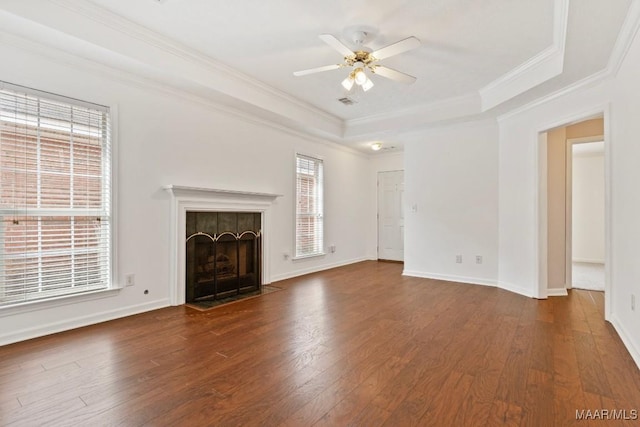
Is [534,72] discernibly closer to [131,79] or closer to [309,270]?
[309,270]

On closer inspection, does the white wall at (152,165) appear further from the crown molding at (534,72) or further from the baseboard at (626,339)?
the baseboard at (626,339)

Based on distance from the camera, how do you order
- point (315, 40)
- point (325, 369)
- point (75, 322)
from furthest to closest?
point (315, 40)
point (75, 322)
point (325, 369)

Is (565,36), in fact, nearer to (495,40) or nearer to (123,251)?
(495,40)

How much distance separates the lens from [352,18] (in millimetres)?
2918

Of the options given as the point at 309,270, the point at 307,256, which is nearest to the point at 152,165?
the point at 307,256

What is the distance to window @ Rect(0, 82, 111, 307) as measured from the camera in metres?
2.78

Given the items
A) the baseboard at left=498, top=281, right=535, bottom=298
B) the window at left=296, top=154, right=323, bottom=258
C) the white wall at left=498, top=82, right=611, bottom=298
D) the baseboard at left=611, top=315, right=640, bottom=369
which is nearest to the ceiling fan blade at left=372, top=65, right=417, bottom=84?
the white wall at left=498, top=82, right=611, bottom=298

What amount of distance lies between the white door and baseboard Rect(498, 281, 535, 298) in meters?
2.53

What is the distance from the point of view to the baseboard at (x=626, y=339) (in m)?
2.43

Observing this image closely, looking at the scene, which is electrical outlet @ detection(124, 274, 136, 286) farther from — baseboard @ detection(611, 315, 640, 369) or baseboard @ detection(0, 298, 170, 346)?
baseboard @ detection(611, 315, 640, 369)

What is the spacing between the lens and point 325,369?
7.65ft

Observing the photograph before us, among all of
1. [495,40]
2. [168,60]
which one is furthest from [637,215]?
[168,60]

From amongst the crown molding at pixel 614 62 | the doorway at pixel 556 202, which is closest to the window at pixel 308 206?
the crown molding at pixel 614 62

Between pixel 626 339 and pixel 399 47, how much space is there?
3.16m
